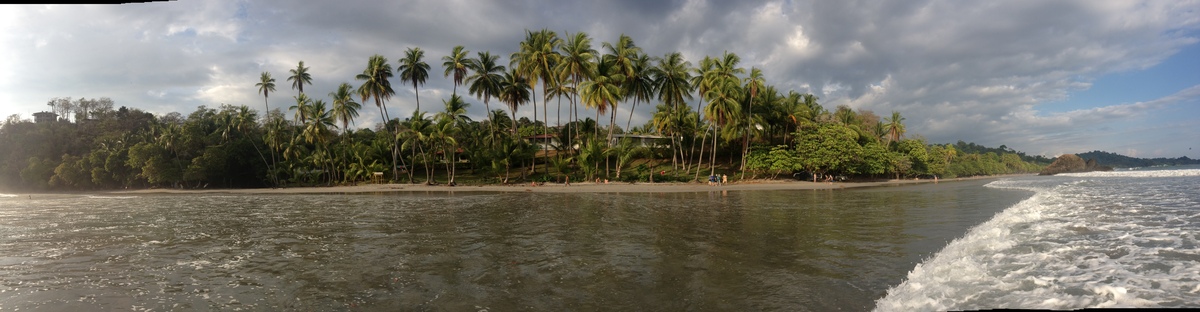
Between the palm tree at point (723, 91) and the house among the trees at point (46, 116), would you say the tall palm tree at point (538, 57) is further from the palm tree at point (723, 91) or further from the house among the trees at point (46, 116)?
the house among the trees at point (46, 116)

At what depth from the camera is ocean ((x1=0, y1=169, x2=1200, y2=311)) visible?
668 centimetres

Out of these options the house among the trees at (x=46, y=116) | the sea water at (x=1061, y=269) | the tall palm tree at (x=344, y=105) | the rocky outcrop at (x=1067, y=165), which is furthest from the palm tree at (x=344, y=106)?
the rocky outcrop at (x=1067, y=165)

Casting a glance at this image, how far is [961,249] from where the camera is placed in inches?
384

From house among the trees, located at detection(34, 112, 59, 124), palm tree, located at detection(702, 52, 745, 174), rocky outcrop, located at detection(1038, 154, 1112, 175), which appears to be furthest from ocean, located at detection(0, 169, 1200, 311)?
rocky outcrop, located at detection(1038, 154, 1112, 175)

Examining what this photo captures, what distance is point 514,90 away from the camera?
53.3 metres

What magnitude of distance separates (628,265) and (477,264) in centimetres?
280

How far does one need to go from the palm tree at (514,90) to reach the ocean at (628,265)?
3771 cm

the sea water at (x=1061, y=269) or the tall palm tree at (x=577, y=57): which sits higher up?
the tall palm tree at (x=577, y=57)

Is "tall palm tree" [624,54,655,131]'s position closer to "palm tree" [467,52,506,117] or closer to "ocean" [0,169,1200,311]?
"palm tree" [467,52,506,117]

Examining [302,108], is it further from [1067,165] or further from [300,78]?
[1067,165]

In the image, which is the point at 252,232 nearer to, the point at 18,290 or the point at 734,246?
the point at 18,290

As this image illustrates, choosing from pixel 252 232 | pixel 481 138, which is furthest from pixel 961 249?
pixel 481 138

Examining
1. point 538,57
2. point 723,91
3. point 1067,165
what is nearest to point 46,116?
point 538,57

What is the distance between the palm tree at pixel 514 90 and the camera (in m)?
52.6
